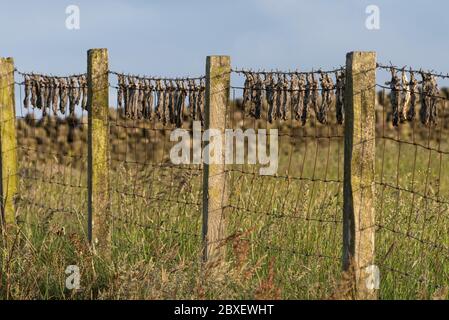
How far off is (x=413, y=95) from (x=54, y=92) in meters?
4.31

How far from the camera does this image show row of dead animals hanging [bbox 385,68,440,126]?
588cm

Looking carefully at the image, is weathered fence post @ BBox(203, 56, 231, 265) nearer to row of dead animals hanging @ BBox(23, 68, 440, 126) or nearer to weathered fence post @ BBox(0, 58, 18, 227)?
row of dead animals hanging @ BBox(23, 68, 440, 126)

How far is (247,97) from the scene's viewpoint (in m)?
6.71

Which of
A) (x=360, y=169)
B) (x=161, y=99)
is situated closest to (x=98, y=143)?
(x=161, y=99)

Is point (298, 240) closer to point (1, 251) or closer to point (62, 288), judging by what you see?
point (62, 288)

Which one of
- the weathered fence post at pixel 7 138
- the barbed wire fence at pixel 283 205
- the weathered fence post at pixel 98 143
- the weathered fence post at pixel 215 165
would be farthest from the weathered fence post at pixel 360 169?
the weathered fence post at pixel 7 138

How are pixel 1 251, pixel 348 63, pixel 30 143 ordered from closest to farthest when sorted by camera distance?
pixel 348 63, pixel 1 251, pixel 30 143

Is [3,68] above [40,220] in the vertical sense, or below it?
above

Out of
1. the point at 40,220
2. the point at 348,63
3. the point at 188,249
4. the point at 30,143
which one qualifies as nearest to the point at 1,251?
the point at 40,220

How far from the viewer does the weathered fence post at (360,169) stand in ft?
18.7

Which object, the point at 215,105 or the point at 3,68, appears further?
the point at 3,68

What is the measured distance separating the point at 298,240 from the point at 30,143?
11.4m

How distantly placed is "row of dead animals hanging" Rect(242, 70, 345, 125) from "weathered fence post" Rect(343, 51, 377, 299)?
0.31 m

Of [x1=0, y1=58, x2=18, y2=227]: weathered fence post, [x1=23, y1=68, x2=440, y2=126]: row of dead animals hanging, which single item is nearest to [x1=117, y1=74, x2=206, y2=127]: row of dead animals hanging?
[x1=23, y1=68, x2=440, y2=126]: row of dead animals hanging
